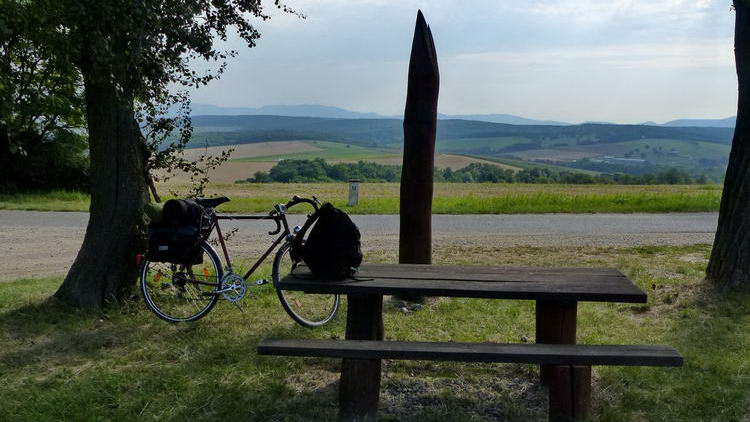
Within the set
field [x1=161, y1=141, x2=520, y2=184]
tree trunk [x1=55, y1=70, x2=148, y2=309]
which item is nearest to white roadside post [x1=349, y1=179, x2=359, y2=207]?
tree trunk [x1=55, y1=70, x2=148, y2=309]

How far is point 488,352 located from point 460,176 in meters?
37.3

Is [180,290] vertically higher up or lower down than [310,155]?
lower down

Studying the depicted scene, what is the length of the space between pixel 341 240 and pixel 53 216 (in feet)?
48.3

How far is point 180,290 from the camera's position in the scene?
6.72 m

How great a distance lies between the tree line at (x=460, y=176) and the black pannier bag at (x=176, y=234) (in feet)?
100

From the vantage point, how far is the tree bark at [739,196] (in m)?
7.10

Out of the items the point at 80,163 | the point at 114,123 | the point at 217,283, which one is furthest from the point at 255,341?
the point at 80,163

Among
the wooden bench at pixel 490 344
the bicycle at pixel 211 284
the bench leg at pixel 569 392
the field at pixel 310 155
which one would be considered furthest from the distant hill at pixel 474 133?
the bench leg at pixel 569 392

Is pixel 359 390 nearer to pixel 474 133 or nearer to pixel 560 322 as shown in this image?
pixel 560 322

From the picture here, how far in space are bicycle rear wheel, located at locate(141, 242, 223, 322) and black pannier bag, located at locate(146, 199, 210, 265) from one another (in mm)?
147

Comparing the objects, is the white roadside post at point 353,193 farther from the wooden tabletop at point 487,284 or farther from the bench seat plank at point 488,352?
the bench seat plank at point 488,352

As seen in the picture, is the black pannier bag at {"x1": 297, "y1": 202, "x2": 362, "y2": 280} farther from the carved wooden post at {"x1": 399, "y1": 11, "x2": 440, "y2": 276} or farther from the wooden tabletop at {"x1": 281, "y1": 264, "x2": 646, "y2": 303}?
the carved wooden post at {"x1": 399, "y1": 11, "x2": 440, "y2": 276}

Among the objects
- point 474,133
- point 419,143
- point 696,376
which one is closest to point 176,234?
point 419,143

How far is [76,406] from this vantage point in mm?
4434
